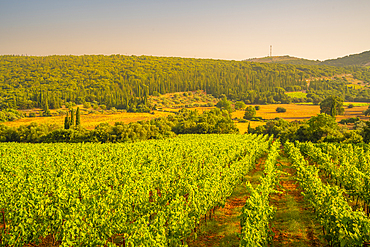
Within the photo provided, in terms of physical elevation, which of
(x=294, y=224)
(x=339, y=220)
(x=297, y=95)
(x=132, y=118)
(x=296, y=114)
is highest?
(x=297, y=95)

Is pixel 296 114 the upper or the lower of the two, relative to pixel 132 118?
upper

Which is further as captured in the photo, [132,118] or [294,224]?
[132,118]

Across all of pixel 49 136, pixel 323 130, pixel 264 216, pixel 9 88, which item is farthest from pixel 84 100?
pixel 264 216

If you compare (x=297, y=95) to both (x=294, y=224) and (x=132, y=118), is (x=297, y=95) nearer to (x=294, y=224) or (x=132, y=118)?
(x=132, y=118)

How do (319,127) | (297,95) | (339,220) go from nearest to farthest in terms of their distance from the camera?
(339,220) → (319,127) → (297,95)

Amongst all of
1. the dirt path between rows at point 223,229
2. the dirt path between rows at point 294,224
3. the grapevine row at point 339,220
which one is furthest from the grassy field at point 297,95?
the grapevine row at point 339,220

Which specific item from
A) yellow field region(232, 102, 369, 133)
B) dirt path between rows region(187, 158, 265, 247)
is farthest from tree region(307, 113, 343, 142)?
dirt path between rows region(187, 158, 265, 247)

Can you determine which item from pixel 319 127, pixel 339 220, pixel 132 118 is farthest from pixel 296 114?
pixel 339 220

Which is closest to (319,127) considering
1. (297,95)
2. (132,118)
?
(132,118)

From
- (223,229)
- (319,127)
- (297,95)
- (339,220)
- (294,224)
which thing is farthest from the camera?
(297,95)

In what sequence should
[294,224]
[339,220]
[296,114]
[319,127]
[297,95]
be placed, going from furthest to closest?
[297,95], [296,114], [319,127], [294,224], [339,220]

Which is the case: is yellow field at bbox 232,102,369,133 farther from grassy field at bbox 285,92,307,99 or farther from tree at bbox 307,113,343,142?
grassy field at bbox 285,92,307,99

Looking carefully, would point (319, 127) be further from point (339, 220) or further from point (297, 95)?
point (297, 95)

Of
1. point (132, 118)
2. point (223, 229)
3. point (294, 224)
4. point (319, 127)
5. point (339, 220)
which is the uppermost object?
point (339, 220)
